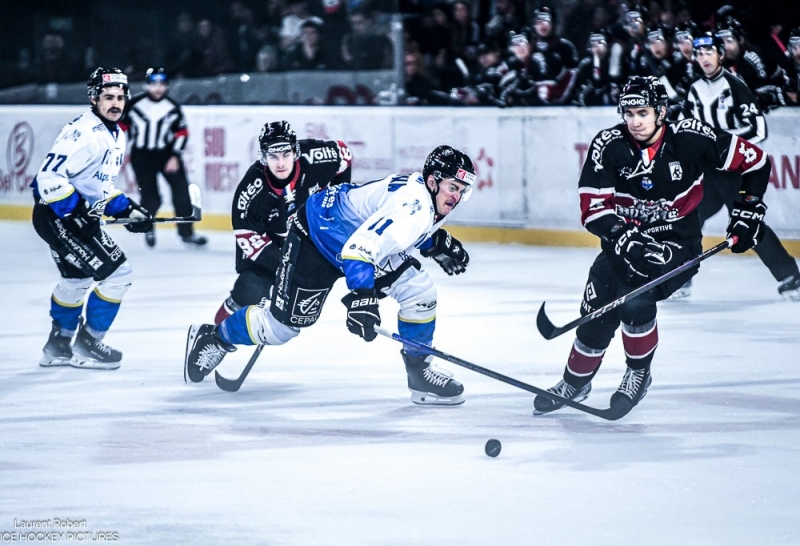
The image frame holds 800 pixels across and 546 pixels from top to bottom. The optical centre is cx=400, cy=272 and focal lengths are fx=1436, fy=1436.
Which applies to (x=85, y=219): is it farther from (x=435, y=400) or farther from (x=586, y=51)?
(x=586, y=51)

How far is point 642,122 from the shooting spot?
4.62m

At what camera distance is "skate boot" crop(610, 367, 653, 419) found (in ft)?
15.6

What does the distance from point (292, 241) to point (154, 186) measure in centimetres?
591

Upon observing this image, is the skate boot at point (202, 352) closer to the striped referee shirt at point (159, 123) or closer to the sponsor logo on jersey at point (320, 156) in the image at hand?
the sponsor logo on jersey at point (320, 156)

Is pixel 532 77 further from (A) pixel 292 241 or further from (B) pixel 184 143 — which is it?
(A) pixel 292 241

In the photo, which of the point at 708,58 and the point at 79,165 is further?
the point at 708,58

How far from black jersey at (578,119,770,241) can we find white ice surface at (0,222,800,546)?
678mm

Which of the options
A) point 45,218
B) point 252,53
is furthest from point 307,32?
point 45,218

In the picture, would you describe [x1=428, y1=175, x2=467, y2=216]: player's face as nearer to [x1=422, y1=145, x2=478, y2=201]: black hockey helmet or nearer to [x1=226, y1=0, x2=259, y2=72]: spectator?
[x1=422, y1=145, x2=478, y2=201]: black hockey helmet

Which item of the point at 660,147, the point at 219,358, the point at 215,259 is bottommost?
the point at 215,259

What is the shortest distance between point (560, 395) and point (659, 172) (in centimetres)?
87

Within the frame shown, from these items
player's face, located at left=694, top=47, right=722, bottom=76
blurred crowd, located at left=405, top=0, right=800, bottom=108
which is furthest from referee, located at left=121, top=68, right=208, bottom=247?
player's face, located at left=694, top=47, right=722, bottom=76

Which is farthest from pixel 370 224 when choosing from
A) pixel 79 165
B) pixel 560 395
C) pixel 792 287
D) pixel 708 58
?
pixel 708 58

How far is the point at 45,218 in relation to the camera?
5828mm
